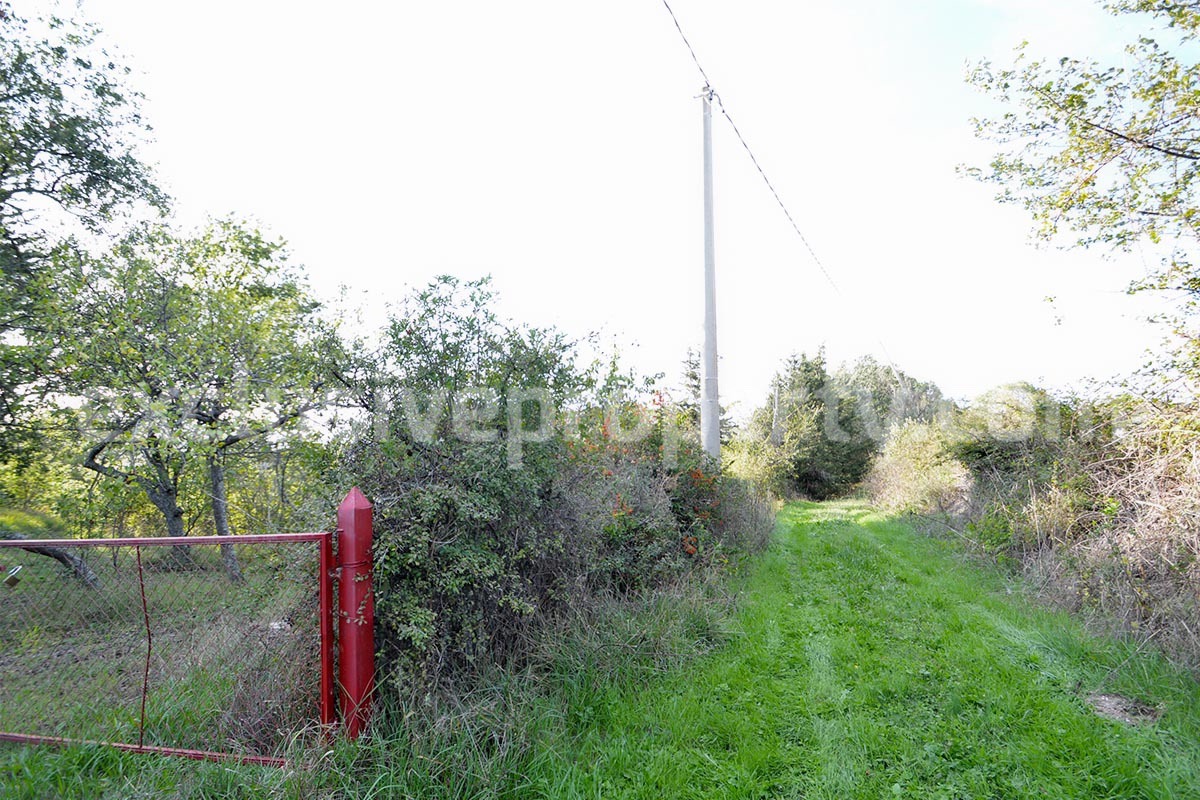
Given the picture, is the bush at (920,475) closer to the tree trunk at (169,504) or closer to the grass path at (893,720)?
the grass path at (893,720)

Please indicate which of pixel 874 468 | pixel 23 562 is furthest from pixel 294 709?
pixel 874 468

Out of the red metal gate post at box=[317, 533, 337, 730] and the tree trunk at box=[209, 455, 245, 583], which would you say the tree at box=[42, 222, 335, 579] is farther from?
the red metal gate post at box=[317, 533, 337, 730]

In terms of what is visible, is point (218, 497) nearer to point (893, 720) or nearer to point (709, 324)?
point (709, 324)

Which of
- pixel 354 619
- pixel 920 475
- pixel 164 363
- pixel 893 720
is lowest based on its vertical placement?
pixel 893 720

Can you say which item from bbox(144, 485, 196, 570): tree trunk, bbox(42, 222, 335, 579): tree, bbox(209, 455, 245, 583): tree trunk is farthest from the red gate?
bbox(144, 485, 196, 570): tree trunk

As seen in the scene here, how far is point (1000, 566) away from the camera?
282 inches

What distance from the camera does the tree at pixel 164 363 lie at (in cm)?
706

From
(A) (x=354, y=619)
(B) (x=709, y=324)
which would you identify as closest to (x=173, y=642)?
(A) (x=354, y=619)

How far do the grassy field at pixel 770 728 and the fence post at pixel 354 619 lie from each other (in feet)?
0.56

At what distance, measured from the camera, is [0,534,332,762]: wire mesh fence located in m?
2.94

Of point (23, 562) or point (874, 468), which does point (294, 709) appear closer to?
point (23, 562)

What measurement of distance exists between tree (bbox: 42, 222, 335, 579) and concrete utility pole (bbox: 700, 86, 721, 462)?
5850 mm

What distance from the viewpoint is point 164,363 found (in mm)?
7066

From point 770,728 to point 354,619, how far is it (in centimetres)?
254
